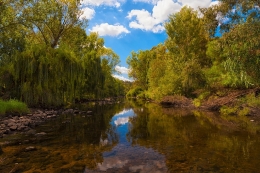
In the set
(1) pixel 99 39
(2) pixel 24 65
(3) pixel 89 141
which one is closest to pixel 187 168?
(3) pixel 89 141

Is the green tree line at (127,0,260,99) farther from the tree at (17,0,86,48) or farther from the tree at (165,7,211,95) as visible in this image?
the tree at (17,0,86,48)

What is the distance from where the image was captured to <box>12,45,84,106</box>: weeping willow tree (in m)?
19.4

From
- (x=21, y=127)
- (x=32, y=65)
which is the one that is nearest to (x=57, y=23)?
(x=32, y=65)

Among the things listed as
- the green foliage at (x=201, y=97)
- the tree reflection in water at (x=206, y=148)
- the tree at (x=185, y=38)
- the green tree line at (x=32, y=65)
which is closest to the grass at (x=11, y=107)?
the green tree line at (x=32, y=65)

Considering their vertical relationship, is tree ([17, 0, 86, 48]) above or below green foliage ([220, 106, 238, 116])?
above

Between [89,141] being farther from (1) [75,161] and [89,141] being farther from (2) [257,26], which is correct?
Answer: (2) [257,26]

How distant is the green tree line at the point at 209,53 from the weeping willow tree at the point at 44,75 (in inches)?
579

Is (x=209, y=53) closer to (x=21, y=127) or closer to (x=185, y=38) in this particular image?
(x=185, y=38)

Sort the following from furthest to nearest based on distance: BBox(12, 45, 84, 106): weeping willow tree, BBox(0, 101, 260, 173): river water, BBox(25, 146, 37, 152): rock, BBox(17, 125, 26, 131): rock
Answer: BBox(12, 45, 84, 106): weeping willow tree → BBox(17, 125, 26, 131): rock → BBox(25, 146, 37, 152): rock → BBox(0, 101, 260, 173): river water

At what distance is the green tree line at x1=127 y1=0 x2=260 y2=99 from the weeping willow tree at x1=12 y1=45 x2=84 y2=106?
14703mm

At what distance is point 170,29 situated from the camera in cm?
4028

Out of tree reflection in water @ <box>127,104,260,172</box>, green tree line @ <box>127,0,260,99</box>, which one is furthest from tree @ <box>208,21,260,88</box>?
tree reflection in water @ <box>127,104,260,172</box>

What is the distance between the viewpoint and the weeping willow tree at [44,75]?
1938 centimetres

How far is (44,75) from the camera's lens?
1998 cm
